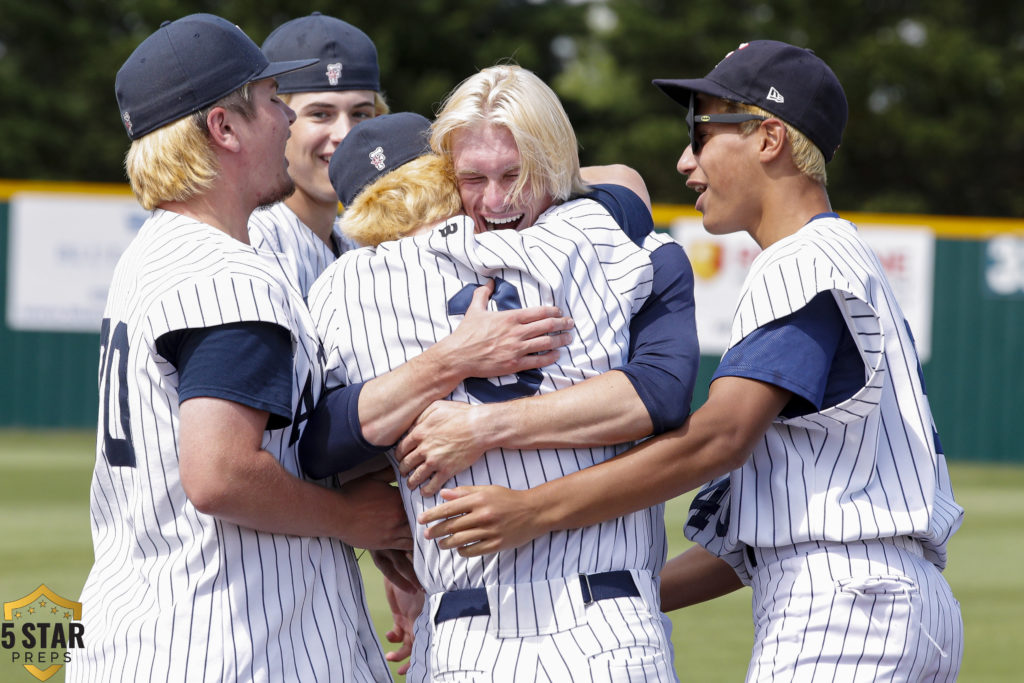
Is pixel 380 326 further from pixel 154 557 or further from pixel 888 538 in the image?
pixel 888 538

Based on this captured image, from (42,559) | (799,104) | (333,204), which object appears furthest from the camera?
(42,559)

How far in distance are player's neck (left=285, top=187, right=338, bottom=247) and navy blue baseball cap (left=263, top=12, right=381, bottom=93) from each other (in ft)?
1.57

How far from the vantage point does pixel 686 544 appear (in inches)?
332

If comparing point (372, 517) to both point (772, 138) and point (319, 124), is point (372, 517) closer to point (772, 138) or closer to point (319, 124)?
point (772, 138)

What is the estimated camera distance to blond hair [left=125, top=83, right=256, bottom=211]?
8.09ft

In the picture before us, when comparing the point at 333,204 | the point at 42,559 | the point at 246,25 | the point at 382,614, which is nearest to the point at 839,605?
the point at 333,204

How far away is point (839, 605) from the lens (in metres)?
2.50

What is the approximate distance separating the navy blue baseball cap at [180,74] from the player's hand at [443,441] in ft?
2.69

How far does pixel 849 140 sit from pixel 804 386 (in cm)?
2558

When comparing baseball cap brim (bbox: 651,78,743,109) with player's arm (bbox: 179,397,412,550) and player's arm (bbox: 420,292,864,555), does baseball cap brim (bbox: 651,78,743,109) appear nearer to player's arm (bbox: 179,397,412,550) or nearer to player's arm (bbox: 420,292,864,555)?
player's arm (bbox: 420,292,864,555)

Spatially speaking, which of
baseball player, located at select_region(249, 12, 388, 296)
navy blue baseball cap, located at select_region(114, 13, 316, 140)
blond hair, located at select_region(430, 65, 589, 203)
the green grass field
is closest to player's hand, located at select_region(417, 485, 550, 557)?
blond hair, located at select_region(430, 65, 589, 203)

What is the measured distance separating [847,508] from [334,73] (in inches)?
109

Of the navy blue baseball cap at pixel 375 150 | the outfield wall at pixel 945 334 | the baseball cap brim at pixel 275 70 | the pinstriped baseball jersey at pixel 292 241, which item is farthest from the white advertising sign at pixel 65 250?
the baseball cap brim at pixel 275 70

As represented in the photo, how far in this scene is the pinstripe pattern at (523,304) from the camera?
7.65ft
